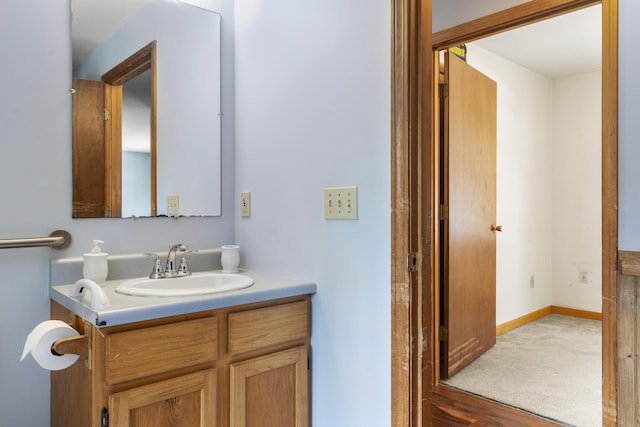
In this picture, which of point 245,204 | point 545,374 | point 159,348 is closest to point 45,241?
point 159,348

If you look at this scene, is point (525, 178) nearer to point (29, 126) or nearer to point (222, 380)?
point (222, 380)

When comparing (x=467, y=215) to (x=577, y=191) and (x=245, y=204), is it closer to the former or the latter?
(x=245, y=204)

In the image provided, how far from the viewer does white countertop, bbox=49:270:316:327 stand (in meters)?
1.08

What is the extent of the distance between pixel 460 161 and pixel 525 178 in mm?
1659

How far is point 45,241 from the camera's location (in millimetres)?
1407

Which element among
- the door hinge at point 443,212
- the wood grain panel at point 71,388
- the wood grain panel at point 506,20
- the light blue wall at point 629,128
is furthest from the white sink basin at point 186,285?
the wood grain panel at point 506,20

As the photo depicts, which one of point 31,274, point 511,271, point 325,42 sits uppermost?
point 325,42

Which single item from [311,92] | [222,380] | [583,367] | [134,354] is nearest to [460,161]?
[311,92]

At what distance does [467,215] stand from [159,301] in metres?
2.07

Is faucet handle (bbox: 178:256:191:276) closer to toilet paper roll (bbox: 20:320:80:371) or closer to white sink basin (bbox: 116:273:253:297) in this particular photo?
white sink basin (bbox: 116:273:253:297)

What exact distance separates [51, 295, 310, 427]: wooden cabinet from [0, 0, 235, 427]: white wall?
3.5 inches

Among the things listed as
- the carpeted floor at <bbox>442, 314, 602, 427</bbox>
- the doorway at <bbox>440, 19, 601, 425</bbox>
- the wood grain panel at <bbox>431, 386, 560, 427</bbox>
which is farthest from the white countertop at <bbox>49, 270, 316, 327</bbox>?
the doorway at <bbox>440, 19, 601, 425</bbox>

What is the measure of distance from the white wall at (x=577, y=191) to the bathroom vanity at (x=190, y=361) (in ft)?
12.1

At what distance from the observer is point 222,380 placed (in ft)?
4.20
